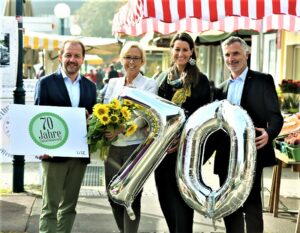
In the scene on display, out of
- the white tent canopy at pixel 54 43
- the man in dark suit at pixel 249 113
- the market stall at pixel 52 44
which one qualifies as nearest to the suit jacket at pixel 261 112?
the man in dark suit at pixel 249 113

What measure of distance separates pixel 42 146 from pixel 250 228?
1.67 meters

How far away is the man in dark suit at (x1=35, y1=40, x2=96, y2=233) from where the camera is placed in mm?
4332

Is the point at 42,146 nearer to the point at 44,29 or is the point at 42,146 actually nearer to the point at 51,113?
the point at 51,113

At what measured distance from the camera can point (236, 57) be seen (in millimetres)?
4293

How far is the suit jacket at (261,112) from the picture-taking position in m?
4.26

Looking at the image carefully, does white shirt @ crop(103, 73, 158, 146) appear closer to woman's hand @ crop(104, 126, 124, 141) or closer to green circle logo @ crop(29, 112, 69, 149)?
woman's hand @ crop(104, 126, 124, 141)

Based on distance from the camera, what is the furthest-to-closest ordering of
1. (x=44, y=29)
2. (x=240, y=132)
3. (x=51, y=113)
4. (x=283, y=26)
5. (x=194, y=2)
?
(x=44, y=29) < (x=283, y=26) < (x=194, y=2) < (x=51, y=113) < (x=240, y=132)

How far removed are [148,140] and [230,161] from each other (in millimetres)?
595

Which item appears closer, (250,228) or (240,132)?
(240,132)

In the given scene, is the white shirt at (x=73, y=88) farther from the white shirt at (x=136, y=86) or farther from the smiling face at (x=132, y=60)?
the smiling face at (x=132, y=60)

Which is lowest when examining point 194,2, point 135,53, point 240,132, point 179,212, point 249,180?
point 179,212

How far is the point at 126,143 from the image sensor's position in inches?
174

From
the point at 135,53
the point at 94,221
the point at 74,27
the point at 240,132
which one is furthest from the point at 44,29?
the point at 74,27

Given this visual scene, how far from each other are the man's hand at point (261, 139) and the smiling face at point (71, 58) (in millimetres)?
1412
